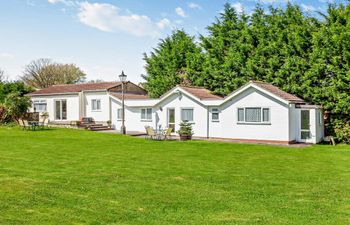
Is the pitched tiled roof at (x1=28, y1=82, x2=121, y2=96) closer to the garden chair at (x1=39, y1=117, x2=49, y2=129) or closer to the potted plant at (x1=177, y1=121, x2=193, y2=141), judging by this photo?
the garden chair at (x1=39, y1=117, x2=49, y2=129)

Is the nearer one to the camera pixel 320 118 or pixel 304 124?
pixel 304 124

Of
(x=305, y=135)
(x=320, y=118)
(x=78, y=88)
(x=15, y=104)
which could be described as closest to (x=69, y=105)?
(x=78, y=88)

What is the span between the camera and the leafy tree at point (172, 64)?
39.1 metres

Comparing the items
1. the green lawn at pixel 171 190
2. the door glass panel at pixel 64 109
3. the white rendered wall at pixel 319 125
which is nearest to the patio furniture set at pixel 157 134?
the green lawn at pixel 171 190

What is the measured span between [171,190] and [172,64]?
1323 inches

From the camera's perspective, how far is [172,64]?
42.8 metres

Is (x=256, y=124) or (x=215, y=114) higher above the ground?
(x=215, y=114)

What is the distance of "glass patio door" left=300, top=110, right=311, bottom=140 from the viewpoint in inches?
1048

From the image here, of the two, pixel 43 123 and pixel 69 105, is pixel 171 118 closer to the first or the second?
pixel 43 123

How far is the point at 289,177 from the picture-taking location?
12.4 m

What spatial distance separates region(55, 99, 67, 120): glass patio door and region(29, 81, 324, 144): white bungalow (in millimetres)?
4909

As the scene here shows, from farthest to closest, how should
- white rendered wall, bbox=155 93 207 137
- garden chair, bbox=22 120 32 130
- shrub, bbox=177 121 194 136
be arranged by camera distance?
1. garden chair, bbox=22 120 32 130
2. white rendered wall, bbox=155 93 207 137
3. shrub, bbox=177 121 194 136

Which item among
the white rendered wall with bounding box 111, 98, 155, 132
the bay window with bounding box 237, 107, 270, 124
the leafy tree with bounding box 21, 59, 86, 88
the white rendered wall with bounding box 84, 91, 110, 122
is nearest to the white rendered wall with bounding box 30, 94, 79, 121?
the white rendered wall with bounding box 84, 91, 110, 122

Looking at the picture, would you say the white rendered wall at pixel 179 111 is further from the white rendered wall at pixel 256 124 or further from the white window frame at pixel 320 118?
the white window frame at pixel 320 118
